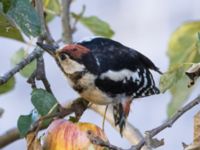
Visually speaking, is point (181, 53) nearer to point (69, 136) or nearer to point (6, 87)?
point (6, 87)

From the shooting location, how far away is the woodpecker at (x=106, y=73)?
0.81 metres

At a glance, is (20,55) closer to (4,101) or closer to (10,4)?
(10,4)

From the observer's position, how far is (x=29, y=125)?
2.41 feet

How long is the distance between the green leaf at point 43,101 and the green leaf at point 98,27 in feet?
1.49

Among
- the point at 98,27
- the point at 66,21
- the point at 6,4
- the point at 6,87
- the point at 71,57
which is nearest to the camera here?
the point at 6,4

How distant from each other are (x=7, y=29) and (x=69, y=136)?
16 centimetres

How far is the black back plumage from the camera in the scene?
835 mm

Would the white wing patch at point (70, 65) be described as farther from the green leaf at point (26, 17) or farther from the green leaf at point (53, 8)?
the green leaf at point (53, 8)

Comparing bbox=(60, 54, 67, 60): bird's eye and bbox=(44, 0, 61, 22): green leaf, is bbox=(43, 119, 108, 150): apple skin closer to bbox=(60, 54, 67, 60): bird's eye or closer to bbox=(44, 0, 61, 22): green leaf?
bbox=(60, 54, 67, 60): bird's eye

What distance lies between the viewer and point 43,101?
74 centimetres

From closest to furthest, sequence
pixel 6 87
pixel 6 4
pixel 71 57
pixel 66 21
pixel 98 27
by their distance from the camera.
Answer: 1. pixel 6 4
2. pixel 71 57
3. pixel 6 87
4. pixel 66 21
5. pixel 98 27

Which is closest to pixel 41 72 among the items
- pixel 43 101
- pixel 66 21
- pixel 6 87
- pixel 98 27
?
pixel 43 101

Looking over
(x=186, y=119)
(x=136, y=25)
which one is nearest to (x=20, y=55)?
(x=186, y=119)

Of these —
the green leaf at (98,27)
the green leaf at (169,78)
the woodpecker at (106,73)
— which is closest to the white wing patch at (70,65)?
the woodpecker at (106,73)
